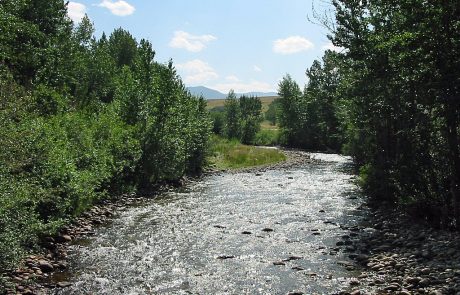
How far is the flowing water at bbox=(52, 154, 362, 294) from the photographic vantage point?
14.3 m

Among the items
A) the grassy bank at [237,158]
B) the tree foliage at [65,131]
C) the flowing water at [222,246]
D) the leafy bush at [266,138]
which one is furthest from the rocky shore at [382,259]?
the leafy bush at [266,138]

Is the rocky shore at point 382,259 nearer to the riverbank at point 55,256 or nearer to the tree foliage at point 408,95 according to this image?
the riverbank at point 55,256

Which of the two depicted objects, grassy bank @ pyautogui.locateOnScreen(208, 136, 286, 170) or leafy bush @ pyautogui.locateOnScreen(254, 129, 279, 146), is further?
leafy bush @ pyautogui.locateOnScreen(254, 129, 279, 146)

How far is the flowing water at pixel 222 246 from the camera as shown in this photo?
47.0 feet

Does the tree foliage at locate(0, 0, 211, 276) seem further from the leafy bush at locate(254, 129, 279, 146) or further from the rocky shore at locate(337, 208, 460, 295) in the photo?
the leafy bush at locate(254, 129, 279, 146)

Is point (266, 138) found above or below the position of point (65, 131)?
below

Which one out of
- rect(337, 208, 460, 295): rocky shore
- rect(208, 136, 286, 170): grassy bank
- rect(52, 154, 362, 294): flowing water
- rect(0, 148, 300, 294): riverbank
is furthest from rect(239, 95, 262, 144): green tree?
rect(337, 208, 460, 295): rocky shore

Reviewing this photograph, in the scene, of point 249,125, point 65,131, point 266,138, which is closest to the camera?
point 65,131

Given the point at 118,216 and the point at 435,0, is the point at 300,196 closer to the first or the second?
the point at 118,216

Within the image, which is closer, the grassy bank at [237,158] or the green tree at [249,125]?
the grassy bank at [237,158]

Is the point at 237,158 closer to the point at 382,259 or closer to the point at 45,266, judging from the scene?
the point at 382,259

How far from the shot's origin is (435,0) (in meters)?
15.3

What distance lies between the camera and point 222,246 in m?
18.8

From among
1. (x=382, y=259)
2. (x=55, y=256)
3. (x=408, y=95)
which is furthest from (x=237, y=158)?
(x=382, y=259)
